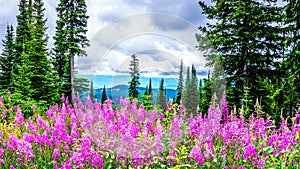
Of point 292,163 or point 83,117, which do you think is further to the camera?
point 83,117

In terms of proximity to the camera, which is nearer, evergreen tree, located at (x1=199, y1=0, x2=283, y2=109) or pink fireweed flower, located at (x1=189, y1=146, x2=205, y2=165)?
pink fireweed flower, located at (x1=189, y1=146, x2=205, y2=165)

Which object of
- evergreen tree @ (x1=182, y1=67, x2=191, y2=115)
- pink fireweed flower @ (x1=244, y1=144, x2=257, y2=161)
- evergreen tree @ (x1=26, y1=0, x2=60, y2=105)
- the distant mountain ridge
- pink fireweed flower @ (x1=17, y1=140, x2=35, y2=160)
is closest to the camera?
pink fireweed flower @ (x1=244, y1=144, x2=257, y2=161)

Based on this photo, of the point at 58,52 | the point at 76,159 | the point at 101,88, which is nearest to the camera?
the point at 76,159

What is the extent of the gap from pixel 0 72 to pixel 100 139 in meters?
25.3

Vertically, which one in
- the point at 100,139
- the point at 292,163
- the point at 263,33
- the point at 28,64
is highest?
the point at 263,33

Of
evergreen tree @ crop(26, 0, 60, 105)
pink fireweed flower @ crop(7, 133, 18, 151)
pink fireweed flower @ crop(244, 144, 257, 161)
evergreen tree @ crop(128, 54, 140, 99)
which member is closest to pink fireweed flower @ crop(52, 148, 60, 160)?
pink fireweed flower @ crop(7, 133, 18, 151)

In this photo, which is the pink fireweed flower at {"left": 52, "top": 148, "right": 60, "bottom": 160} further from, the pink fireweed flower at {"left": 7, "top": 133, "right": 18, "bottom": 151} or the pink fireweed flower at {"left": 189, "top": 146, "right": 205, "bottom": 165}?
the pink fireweed flower at {"left": 189, "top": 146, "right": 205, "bottom": 165}

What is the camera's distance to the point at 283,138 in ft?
11.9

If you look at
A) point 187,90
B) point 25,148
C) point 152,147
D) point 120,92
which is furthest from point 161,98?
point 25,148

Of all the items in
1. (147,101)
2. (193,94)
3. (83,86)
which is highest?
(83,86)

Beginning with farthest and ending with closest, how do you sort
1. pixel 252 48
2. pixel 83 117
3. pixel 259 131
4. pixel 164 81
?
pixel 252 48 < pixel 164 81 < pixel 83 117 < pixel 259 131

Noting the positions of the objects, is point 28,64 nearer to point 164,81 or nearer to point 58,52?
point 58,52

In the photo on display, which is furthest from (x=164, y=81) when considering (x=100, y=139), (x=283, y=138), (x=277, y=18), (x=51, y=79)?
(x=51, y=79)

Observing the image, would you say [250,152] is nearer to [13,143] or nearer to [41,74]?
[13,143]
